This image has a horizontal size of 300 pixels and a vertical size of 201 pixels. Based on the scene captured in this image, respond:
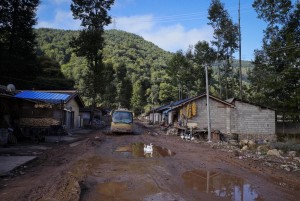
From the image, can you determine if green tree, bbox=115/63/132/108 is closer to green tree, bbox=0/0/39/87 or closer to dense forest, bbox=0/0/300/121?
dense forest, bbox=0/0/300/121

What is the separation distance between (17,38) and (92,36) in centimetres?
914

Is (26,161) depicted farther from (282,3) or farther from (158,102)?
(158,102)

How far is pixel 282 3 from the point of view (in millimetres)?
37938

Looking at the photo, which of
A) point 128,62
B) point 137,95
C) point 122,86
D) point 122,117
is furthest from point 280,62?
point 128,62

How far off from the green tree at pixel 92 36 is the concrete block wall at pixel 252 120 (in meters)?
18.6

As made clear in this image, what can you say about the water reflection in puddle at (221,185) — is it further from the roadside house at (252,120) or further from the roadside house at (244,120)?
the roadside house at (252,120)

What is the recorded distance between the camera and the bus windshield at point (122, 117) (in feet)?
107

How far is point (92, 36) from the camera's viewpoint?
40188mm

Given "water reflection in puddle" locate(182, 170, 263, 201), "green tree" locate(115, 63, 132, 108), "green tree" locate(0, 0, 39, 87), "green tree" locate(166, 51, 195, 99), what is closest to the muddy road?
"water reflection in puddle" locate(182, 170, 263, 201)

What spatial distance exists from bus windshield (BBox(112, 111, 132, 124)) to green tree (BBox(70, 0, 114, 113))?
29.6ft

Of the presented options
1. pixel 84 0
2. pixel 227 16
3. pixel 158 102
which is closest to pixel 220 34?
pixel 227 16

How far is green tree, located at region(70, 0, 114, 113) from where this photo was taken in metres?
40.4

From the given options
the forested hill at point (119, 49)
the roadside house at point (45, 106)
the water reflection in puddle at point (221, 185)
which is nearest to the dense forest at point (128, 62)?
the forested hill at point (119, 49)

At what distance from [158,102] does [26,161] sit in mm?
82249
